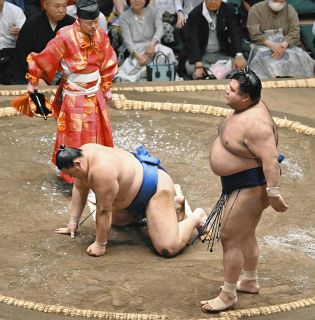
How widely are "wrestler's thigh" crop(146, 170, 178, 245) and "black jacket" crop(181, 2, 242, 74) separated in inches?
103

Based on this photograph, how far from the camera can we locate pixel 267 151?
3.38 metres

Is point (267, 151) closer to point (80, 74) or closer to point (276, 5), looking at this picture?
point (80, 74)

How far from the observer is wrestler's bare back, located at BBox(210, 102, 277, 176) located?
3.42 metres

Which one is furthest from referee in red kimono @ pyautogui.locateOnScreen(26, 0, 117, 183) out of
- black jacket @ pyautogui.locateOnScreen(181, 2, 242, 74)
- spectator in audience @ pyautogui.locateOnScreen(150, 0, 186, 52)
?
spectator in audience @ pyautogui.locateOnScreen(150, 0, 186, 52)

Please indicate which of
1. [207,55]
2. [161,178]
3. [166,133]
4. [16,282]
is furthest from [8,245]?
[207,55]

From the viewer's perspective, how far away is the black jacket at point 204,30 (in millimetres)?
6652

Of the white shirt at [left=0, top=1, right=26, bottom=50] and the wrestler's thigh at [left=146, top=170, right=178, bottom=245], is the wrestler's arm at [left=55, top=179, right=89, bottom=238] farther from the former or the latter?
the white shirt at [left=0, top=1, right=26, bottom=50]

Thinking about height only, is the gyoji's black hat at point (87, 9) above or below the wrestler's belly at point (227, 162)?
above

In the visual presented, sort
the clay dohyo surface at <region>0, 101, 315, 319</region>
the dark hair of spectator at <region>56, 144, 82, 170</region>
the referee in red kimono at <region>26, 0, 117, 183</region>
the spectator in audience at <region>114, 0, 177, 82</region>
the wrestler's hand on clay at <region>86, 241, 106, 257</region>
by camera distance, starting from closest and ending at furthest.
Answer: the clay dohyo surface at <region>0, 101, 315, 319</region> < the dark hair of spectator at <region>56, 144, 82, 170</region> < the wrestler's hand on clay at <region>86, 241, 106, 257</region> < the referee in red kimono at <region>26, 0, 117, 183</region> < the spectator in audience at <region>114, 0, 177, 82</region>

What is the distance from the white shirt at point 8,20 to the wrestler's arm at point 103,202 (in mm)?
2823

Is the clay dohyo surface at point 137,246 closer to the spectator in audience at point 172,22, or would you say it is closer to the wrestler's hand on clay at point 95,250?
the wrestler's hand on clay at point 95,250

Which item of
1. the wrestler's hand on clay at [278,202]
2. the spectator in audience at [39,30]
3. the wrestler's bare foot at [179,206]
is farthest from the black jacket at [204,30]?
the wrestler's hand on clay at [278,202]

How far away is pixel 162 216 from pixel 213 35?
2872 mm

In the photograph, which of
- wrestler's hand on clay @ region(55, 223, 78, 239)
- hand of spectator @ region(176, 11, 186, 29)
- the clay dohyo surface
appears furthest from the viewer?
hand of spectator @ region(176, 11, 186, 29)
